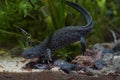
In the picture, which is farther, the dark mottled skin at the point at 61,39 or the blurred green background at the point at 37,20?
the blurred green background at the point at 37,20

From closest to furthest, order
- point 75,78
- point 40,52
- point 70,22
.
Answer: point 75,78, point 40,52, point 70,22

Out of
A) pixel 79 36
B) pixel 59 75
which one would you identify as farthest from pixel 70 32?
A: pixel 59 75

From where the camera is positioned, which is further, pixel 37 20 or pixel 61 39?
pixel 37 20

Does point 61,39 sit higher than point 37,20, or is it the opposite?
point 37,20

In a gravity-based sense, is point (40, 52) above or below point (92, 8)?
below

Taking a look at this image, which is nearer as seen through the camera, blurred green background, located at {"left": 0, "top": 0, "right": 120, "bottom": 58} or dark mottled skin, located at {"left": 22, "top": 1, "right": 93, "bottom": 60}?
dark mottled skin, located at {"left": 22, "top": 1, "right": 93, "bottom": 60}

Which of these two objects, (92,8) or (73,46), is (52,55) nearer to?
(73,46)

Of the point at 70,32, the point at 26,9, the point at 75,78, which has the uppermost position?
the point at 26,9

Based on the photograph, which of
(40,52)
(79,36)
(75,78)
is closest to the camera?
(75,78)
